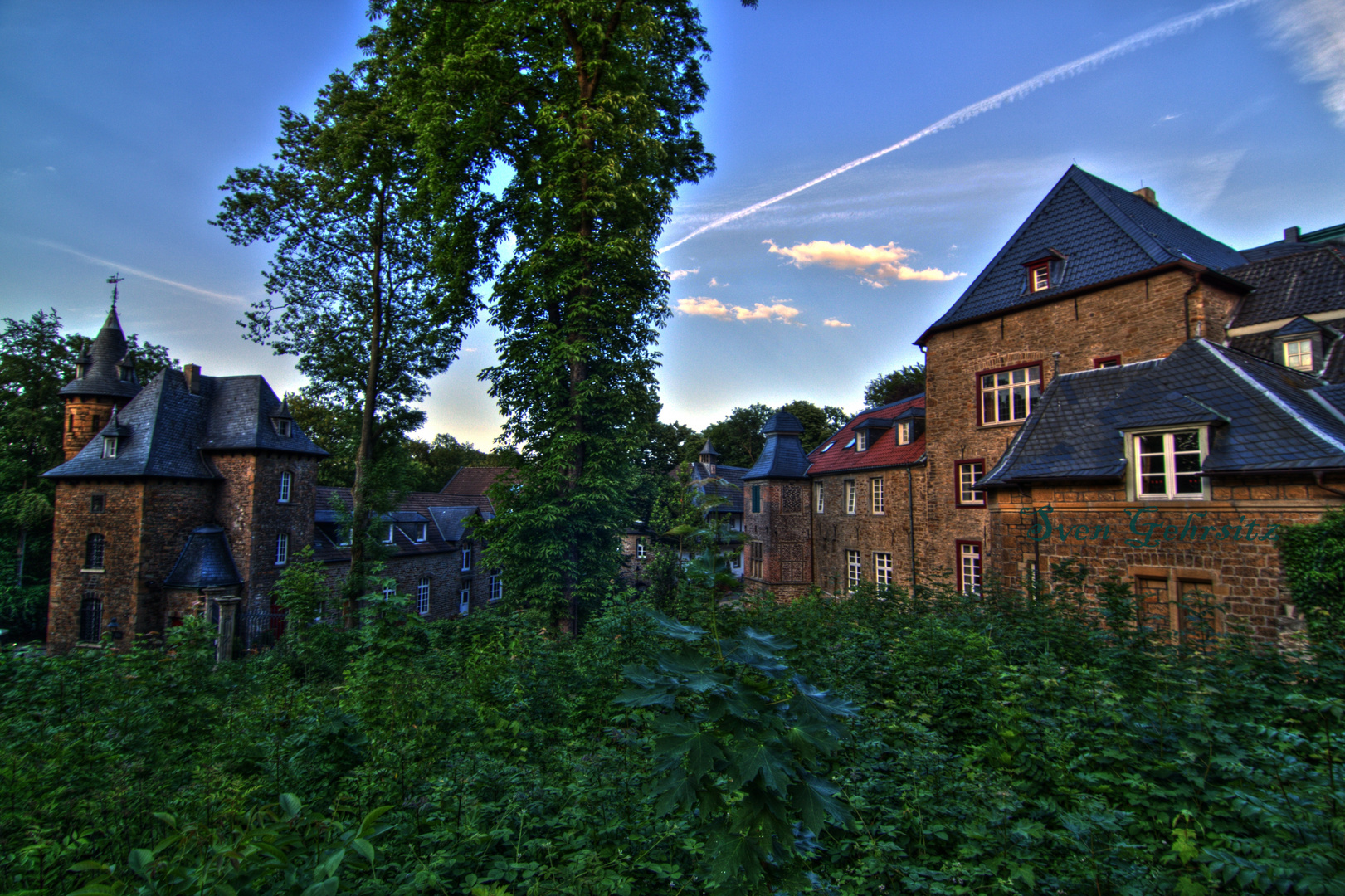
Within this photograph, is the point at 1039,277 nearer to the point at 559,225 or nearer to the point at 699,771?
the point at 559,225

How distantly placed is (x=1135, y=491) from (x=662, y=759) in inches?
494

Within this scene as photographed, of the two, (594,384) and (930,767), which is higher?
(594,384)

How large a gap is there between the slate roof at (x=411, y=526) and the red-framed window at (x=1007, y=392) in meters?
20.6

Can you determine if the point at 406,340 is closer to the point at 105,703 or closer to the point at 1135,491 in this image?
the point at 105,703

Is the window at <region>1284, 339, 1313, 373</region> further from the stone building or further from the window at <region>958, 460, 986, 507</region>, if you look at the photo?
the stone building

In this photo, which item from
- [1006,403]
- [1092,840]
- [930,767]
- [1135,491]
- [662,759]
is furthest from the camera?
[1006,403]

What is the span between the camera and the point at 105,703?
5.13m


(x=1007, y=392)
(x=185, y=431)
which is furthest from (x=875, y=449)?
(x=185, y=431)

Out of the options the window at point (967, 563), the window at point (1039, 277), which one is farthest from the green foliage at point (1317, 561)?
the window at point (1039, 277)

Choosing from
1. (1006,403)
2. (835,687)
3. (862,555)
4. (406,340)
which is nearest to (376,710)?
(835,687)

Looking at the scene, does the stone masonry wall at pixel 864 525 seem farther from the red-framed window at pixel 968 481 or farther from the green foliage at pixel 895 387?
the green foliage at pixel 895 387

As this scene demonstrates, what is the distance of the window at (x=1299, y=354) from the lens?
12.5 metres

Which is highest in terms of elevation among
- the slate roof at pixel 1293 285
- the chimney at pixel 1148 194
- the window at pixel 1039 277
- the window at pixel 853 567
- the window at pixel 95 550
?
the chimney at pixel 1148 194

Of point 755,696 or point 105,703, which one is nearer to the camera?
point 755,696
